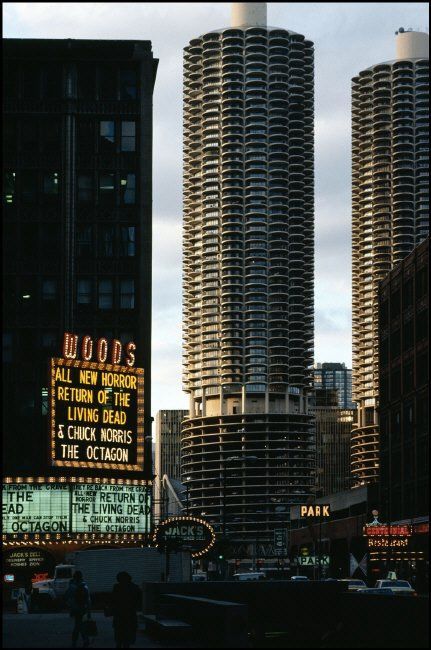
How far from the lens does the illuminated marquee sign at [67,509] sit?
326 ft

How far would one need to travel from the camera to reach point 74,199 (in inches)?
4993

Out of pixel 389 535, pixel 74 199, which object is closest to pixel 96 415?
pixel 74 199

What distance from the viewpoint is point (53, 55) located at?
12862cm

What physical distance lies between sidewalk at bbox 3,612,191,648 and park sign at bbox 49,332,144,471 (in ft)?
126

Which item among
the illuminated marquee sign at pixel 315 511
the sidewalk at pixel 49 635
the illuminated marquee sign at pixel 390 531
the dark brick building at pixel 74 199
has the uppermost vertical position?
the dark brick building at pixel 74 199

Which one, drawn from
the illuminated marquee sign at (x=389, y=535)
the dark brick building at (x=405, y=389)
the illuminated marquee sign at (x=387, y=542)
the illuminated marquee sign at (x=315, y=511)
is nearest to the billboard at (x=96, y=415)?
the illuminated marquee sign at (x=389, y=535)

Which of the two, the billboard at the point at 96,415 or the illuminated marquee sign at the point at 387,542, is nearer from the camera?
the billboard at the point at 96,415

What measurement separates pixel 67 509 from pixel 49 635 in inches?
2140

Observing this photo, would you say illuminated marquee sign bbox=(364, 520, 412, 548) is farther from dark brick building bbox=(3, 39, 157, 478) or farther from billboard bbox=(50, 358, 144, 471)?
billboard bbox=(50, 358, 144, 471)

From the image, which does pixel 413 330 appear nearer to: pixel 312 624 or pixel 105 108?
pixel 105 108

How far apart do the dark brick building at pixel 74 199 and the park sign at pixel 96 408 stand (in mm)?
20585

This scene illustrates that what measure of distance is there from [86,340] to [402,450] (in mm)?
57534

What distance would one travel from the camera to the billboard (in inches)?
3866

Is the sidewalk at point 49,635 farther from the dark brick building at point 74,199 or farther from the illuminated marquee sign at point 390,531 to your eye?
the illuminated marquee sign at point 390,531
